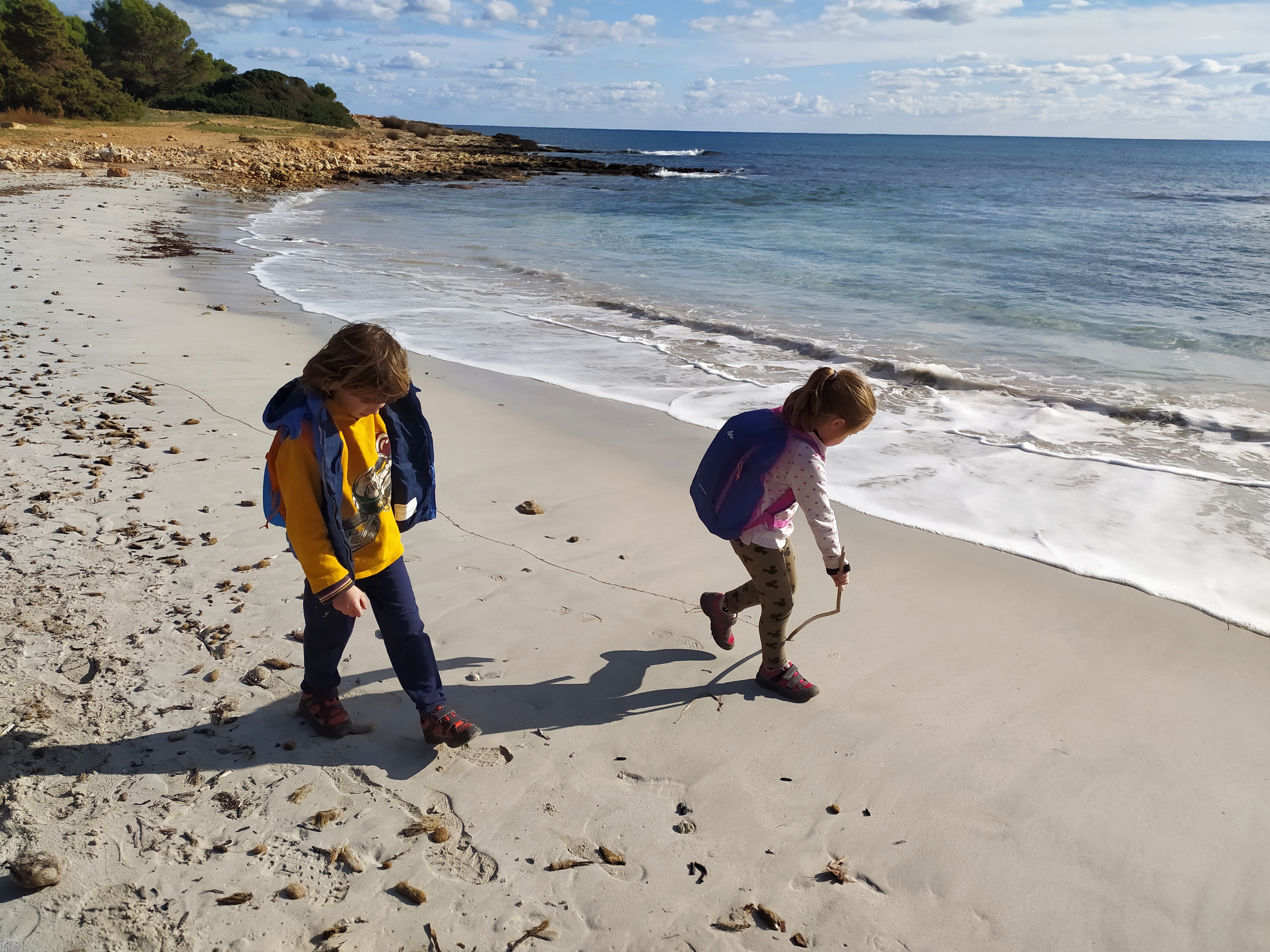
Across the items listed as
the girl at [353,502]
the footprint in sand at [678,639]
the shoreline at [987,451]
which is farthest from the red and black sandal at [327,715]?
the shoreline at [987,451]

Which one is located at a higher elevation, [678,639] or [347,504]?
[347,504]

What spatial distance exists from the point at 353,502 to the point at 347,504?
Answer: 0.02 meters

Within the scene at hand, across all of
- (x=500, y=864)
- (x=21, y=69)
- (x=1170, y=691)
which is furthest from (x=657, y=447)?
(x=21, y=69)

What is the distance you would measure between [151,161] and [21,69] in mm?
15060

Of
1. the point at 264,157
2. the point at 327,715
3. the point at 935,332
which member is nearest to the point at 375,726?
the point at 327,715

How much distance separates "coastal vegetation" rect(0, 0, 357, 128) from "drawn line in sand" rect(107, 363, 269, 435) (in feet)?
136

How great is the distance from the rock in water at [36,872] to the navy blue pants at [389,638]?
888 millimetres

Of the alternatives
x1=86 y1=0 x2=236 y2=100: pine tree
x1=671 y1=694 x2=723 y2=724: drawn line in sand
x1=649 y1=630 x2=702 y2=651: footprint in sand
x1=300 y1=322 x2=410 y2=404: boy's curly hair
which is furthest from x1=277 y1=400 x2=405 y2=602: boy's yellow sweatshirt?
x1=86 y1=0 x2=236 y2=100: pine tree

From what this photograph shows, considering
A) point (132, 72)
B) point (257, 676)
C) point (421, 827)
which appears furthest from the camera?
point (132, 72)

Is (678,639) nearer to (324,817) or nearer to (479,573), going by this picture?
(479,573)

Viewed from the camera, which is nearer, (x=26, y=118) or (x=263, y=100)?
(x=26, y=118)

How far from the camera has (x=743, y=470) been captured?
3.08m

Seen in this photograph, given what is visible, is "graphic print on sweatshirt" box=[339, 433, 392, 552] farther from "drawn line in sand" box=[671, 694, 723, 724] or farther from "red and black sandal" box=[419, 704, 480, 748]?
"drawn line in sand" box=[671, 694, 723, 724]

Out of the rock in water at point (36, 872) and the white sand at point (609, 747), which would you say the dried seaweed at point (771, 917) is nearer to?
the white sand at point (609, 747)
